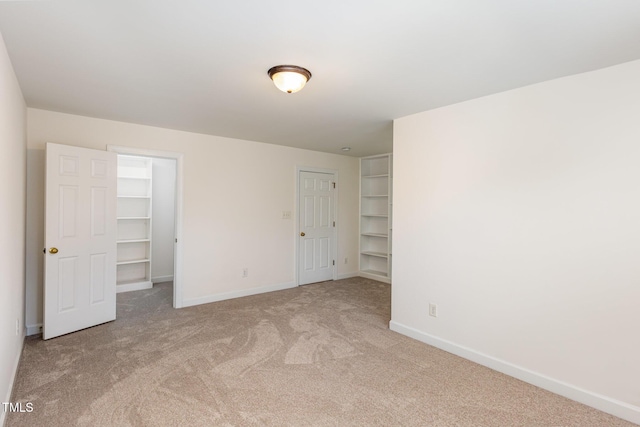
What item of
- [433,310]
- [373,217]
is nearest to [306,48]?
[433,310]

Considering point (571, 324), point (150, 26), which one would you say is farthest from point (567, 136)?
point (150, 26)

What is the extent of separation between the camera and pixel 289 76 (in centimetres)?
226

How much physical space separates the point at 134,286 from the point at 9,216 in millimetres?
3196

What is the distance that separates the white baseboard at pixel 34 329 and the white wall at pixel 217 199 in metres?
0.04

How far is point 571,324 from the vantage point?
2.37 meters

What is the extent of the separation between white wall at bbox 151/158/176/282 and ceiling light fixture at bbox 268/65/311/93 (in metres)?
3.99

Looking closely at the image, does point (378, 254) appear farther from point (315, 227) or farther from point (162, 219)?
point (162, 219)

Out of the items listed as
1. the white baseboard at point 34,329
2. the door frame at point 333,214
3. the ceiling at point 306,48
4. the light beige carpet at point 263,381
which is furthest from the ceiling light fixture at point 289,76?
the white baseboard at point 34,329

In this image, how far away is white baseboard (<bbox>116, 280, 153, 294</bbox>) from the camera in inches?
197

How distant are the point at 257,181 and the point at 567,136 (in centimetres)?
378

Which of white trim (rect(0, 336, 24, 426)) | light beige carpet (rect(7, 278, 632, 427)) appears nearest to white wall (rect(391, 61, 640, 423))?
light beige carpet (rect(7, 278, 632, 427))

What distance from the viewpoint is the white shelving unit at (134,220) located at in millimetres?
5297

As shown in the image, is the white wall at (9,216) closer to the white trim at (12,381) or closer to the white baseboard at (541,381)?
the white trim at (12,381)

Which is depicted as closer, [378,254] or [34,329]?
[34,329]
